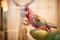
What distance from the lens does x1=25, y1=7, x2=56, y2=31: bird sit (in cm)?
93

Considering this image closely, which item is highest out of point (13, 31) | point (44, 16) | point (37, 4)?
point (37, 4)

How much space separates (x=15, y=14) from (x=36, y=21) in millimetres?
196

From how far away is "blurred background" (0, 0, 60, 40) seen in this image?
0.94 meters

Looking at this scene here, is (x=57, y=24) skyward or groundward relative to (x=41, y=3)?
groundward

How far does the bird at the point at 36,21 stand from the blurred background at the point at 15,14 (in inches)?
1.1

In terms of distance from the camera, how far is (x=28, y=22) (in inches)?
37.1

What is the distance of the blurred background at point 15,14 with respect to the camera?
0.94 m

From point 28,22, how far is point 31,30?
0.08 m

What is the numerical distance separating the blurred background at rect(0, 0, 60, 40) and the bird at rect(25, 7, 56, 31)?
0.09 feet

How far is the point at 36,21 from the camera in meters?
0.94

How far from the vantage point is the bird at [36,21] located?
93cm

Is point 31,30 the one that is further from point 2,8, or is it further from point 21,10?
point 2,8

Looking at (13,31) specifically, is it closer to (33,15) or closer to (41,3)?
(33,15)

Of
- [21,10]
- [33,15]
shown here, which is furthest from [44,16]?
[21,10]
